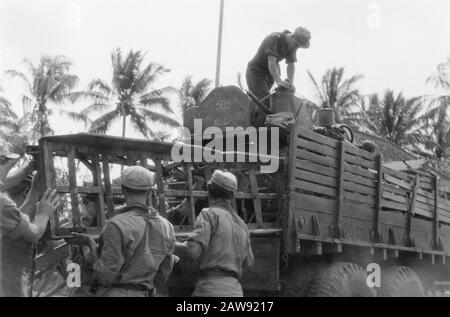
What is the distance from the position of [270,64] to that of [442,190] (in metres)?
3.05

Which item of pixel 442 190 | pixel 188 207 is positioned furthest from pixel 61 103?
pixel 188 207

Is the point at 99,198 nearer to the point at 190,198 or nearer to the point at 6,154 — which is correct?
the point at 6,154

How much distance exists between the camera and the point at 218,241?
4.04 m

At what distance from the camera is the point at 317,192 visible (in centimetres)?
585

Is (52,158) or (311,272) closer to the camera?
(52,158)

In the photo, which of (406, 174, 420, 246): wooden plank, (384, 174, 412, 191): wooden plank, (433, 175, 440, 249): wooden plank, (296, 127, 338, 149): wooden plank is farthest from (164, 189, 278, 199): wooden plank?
(433, 175, 440, 249): wooden plank

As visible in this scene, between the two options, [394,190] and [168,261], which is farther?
[394,190]

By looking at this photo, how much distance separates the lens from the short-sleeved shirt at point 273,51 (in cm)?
709

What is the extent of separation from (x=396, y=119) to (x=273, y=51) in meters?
26.3

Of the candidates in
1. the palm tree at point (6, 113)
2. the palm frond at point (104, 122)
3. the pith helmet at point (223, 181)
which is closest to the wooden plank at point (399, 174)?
the pith helmet at point (223, 181)

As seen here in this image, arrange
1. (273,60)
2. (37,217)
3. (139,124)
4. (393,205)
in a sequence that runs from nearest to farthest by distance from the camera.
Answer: (37,217)
(393,205)
(273,60)
(139,124)

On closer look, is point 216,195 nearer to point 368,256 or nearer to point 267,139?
point 267,139

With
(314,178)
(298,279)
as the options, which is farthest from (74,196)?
(314,178)

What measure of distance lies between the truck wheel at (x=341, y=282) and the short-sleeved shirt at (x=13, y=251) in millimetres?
2476
